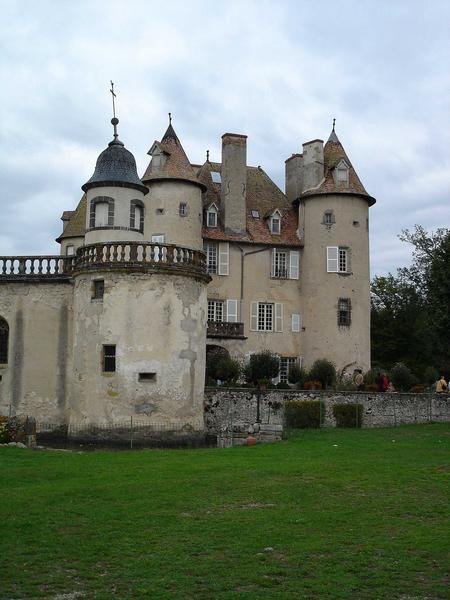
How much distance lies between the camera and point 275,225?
5256 cm

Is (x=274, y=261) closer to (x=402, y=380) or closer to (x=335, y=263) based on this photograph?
(x=335, y=263)

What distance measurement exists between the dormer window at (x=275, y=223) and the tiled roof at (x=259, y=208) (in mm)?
262

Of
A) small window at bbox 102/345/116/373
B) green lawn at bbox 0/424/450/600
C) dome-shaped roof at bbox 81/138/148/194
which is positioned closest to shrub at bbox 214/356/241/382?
dome-shaped roof at bbox 81/138/148/194

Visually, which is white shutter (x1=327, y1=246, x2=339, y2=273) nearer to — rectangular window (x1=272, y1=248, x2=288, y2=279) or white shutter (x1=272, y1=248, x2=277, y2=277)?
rectangular window (x1=272, y1=248, x2=288, y2=279)

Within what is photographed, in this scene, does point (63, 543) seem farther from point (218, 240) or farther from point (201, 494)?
Result: point (218, 240)

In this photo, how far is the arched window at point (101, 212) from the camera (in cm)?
3319

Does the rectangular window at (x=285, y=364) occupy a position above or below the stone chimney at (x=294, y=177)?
below

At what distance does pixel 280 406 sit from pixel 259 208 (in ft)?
64.9

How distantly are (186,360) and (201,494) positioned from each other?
588 inches

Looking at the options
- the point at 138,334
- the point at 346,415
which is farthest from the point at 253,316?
the point at 138,334

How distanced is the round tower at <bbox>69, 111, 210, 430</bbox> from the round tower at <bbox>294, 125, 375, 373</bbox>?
19432 millimetres

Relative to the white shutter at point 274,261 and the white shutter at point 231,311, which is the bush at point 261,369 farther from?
the white shutter at point 274,261

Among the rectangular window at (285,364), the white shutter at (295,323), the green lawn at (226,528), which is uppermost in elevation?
the white shutter at (295,323)

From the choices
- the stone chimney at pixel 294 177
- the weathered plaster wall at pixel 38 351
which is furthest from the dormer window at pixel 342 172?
the weathered plaster wall at pixel 38 351
